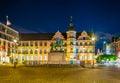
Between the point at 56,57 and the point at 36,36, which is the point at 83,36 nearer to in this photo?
the point at 36,36

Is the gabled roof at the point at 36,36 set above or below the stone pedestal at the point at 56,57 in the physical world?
above

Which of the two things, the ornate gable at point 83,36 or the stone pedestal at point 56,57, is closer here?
the stone pedestal at point 56,57

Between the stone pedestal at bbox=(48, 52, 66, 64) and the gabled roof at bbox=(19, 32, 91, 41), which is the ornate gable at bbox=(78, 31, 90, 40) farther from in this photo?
the stone pedestal at bbox=(48, 52, 66, 64)

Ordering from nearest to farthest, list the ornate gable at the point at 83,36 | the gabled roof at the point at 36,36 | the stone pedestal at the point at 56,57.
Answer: the stone pedestal at the point at 56,57, the ornate gable at the point at 83,36, the gabled roof at the point at 36,36

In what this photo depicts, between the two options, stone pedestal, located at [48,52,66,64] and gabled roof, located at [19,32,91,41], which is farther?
gabled roof, located at [19,32,91,41]

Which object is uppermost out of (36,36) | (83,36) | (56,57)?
(36,36)

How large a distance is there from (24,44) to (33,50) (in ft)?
18.7

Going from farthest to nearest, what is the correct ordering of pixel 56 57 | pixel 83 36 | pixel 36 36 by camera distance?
pixel 36 36, pixel 83 36, pixel 56 57

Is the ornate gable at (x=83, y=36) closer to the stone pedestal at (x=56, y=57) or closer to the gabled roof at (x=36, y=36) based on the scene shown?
the gabled roof at (x=36, y=36)

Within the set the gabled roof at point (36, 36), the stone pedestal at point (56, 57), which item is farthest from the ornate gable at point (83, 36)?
the stone pedestal at point (56, 57)

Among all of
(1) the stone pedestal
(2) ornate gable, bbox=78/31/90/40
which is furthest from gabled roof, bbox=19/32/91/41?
(1) the stone pedestal

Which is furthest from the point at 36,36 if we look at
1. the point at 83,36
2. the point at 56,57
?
the point at 56,57

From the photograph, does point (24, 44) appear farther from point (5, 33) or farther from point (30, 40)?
point (5, 33)

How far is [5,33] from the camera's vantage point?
11188cm
